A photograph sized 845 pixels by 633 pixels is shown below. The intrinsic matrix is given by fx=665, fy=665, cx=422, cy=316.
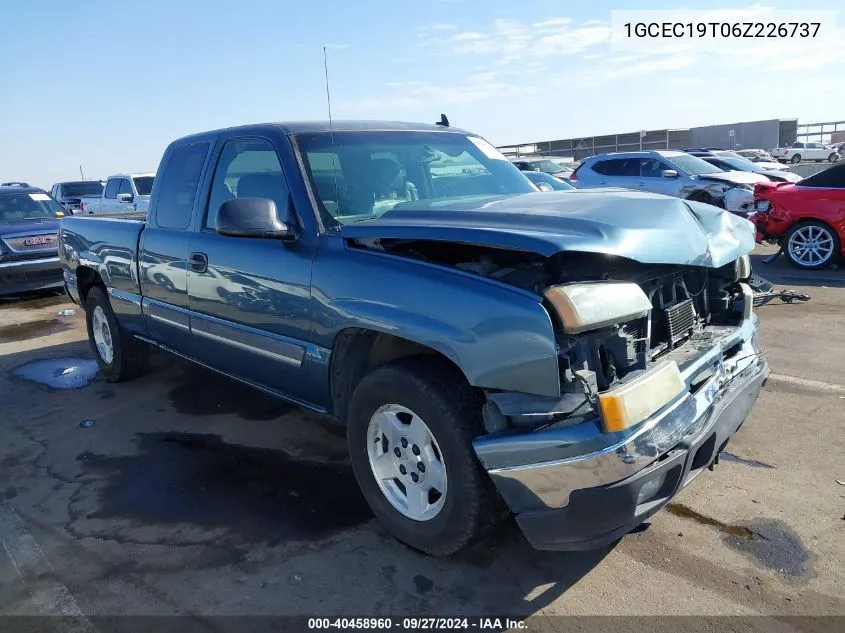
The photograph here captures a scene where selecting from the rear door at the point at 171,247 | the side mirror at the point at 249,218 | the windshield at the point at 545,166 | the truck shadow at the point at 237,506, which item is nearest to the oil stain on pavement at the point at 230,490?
the truck shadow at the point at 237,506

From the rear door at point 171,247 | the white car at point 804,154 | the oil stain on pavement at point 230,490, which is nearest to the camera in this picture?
the oil stain on pavement at point 230,490

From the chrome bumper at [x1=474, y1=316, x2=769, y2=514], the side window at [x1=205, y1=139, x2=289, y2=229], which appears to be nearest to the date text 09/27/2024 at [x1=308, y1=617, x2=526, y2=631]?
the chrome bumper at [x1=474, y1=316, x2=769, y2=514]

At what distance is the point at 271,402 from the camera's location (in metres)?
5.25

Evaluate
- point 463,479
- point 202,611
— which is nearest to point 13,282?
point 202,611

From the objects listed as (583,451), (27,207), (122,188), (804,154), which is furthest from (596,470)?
(804,154)

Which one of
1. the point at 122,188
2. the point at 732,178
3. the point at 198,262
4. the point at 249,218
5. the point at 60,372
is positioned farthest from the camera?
the point at 122,188

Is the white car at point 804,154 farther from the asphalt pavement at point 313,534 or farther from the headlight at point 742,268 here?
the headlight at point 742,268

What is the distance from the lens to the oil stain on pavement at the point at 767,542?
2.88 meters

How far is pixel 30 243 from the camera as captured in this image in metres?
10.1

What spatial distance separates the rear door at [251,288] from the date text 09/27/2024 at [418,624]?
1241mm

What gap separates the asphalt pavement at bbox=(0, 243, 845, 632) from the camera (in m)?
2.76

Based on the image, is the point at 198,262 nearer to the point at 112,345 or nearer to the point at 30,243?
the point at 112,345

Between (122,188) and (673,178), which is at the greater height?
(122,188)

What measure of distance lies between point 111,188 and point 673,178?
13557mm
